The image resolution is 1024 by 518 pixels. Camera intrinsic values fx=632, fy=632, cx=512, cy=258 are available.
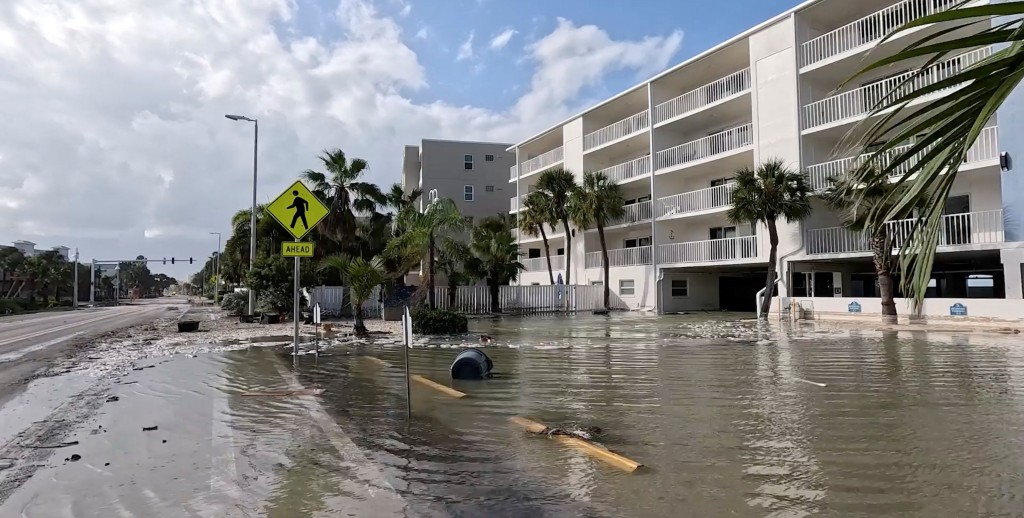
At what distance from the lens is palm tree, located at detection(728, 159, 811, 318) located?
78.1 feet

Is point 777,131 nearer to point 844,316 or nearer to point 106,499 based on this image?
point 844,316

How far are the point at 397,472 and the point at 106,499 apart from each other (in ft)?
7.33

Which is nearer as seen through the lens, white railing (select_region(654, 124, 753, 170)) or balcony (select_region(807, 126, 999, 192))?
balcony (select_region(807, 126, 999, 192))

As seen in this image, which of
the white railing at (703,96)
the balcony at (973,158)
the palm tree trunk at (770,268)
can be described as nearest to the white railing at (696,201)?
the palm tree trunk at (770,268)

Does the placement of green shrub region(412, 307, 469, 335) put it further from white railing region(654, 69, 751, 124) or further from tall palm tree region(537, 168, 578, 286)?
white railing region(654, 69, 751, 124)

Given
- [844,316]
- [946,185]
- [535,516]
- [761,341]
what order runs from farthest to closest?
[844,316]
[761,341]
[535,516]
[946,185]

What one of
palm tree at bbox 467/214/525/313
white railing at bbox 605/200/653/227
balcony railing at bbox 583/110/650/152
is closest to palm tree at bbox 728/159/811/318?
white railing at bbox 605/200/653/227

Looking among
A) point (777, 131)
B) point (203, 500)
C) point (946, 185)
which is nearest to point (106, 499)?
point (203, 500)

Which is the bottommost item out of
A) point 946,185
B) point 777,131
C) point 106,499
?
point 106,499

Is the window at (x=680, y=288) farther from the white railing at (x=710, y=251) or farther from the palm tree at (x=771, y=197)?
the palm tree at (x=771, y=197)

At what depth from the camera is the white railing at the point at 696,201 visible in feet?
94.6

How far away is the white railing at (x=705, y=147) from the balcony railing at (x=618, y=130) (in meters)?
2.29

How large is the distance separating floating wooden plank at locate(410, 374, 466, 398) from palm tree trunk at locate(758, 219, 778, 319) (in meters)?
18.5

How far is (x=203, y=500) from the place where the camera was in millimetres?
4840
